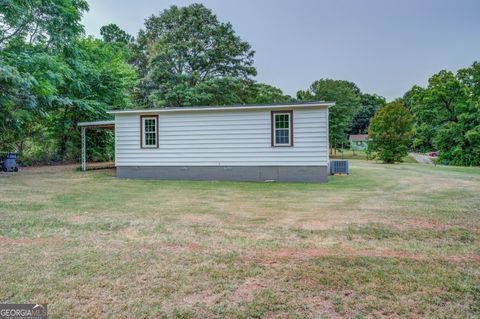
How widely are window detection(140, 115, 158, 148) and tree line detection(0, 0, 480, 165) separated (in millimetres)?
3547

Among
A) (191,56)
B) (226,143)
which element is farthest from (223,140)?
(191,56)

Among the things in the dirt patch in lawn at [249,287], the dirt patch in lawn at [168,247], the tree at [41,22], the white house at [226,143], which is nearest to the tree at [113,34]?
the tree at [41,22]

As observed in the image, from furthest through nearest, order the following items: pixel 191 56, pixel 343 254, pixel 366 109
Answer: pixel 366 109 → pixel 191 56 → pixel 343 254

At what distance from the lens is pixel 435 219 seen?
16.6 feet

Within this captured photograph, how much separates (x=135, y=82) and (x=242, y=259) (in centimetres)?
2022

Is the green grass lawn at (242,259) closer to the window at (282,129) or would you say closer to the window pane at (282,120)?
the window at (282,129)

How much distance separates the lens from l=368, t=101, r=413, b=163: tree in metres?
22.4

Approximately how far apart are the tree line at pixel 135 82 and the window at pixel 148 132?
3.55 m

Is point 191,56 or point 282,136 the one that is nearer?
point 282,136

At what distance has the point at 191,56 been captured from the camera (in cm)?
2639

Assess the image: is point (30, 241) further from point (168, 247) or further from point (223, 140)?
point (223, 140)

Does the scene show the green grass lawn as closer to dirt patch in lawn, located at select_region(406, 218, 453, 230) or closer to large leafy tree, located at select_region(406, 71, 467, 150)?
dirt patch in lawn, located at select_region(406, 218, 453, 230)

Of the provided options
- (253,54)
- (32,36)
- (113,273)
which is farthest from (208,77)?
(113,273)

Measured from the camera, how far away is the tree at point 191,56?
2508 centimetres
